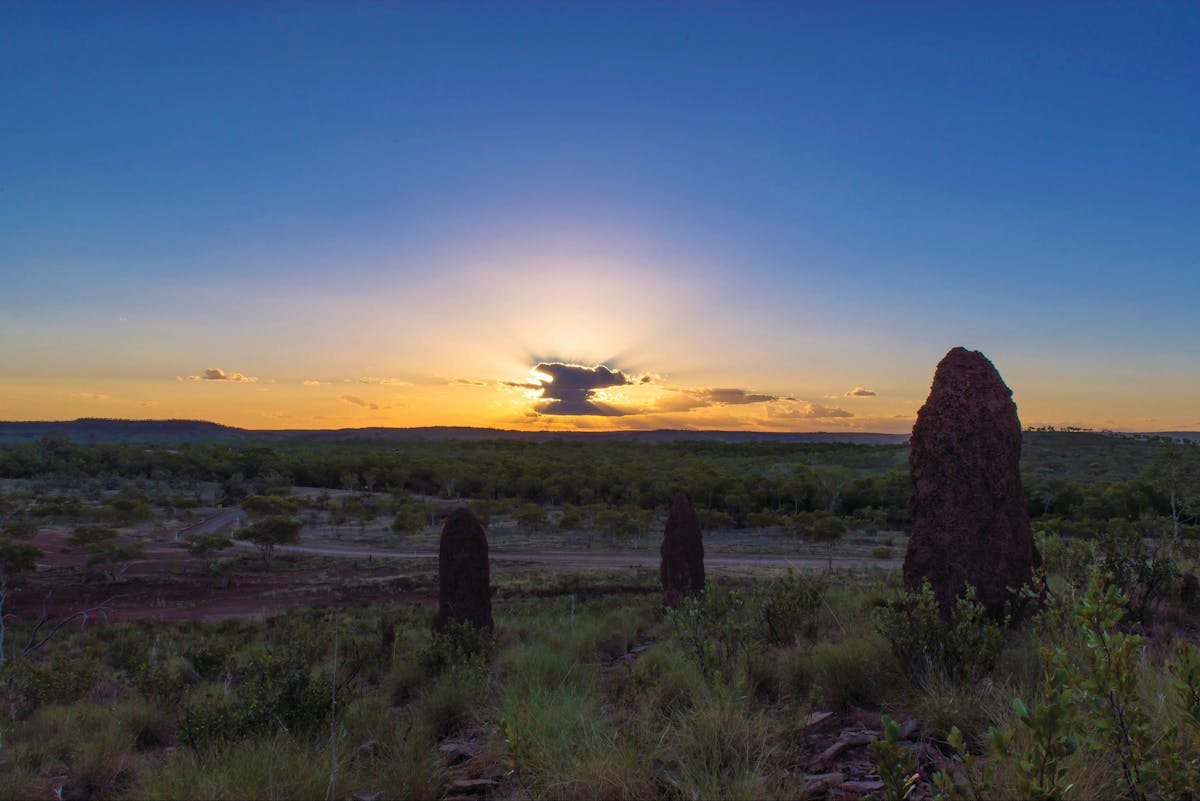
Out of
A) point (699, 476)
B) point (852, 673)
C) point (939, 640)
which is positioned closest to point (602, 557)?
point (699, 476)

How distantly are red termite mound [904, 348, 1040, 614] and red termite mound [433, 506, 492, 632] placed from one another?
22.1 ft

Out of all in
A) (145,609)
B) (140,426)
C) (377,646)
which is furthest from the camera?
(140,426)

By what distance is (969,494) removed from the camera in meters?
6.86

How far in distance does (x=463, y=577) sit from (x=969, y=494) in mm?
7585

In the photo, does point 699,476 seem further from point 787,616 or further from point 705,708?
point 705,708

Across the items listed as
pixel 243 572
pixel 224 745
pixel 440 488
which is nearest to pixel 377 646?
pixel 224 745

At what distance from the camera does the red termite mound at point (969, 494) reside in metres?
6.70

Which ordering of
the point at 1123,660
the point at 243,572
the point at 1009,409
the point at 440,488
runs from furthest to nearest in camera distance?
the point at 440,488 → the point at 243,572 → the point at 1009,409 → the point at 1123,660

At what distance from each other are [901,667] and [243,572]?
1277 inches

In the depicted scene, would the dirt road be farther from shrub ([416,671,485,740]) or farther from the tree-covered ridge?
shrub ([416,671,485,740])

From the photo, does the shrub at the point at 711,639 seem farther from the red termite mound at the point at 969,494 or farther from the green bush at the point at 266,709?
the green bush at the point at 266,709

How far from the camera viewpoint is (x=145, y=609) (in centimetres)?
2341

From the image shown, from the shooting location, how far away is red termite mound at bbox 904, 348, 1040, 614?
670cm

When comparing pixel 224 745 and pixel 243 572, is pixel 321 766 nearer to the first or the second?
pixel 224 745
